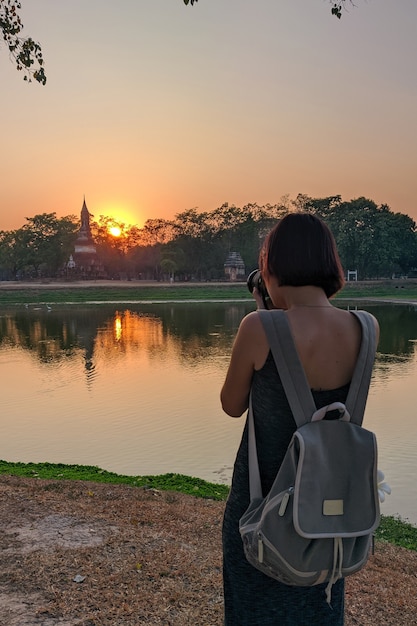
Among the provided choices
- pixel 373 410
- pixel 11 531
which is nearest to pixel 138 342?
pixel 373 410

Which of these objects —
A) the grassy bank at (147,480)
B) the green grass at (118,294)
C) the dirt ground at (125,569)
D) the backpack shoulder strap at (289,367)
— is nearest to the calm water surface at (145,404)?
the grassy bank at (147,480)

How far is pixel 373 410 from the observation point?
9.15 m

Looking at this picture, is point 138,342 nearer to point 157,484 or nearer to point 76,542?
point 157,484

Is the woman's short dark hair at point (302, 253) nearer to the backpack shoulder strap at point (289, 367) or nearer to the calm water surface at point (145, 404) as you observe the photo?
the backpack shoulder strap at point (289, 367)

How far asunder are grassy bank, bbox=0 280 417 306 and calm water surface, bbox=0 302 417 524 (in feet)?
63.5

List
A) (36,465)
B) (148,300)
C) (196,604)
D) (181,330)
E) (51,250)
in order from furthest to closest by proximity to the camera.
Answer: (51,250), (148,300), (181,330), (36,465), (196,604)

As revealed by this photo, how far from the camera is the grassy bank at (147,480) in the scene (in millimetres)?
4664

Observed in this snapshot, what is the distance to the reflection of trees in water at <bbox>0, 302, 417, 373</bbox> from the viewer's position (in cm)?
1577

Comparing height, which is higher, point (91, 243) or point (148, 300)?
point (91, 243)

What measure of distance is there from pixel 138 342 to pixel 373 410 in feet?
34.4

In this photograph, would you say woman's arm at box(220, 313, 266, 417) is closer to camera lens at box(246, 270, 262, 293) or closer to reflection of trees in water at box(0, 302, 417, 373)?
camera lens at box(246, 270, 262, 293)

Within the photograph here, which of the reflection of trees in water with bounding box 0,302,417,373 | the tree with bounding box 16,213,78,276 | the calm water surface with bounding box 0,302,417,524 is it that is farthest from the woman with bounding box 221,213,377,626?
the tree with bounding box 16,213,78,276

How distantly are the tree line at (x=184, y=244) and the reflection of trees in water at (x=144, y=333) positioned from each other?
22.3 m

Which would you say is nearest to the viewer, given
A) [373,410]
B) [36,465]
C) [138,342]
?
[36,465]
